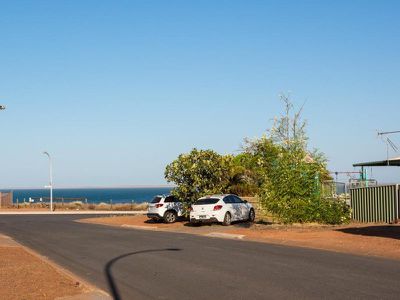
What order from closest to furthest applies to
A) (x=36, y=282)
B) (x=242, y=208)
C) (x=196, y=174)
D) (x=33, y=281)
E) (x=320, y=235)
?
(x=36, y=282)
(x=33, y=281)
(x=320, y=235)
(x=242, y=208)
(x=196, y=174)

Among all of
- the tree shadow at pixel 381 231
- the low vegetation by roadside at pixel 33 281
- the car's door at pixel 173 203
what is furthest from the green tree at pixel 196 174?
the low vegetation by roadside at pixel 33 281

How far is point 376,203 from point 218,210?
310 inches

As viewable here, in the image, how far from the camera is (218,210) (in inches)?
1129

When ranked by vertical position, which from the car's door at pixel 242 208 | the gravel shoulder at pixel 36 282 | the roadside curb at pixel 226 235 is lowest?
the roadside curb at pixel 226 235

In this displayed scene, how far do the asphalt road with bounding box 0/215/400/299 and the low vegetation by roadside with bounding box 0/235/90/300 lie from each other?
672 mm

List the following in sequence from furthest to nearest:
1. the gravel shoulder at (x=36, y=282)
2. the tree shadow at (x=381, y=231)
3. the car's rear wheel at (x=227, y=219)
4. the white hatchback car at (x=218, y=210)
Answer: the car's rear wheel at (x=227, y=219)
the white hatchback car at (x=218, y=210)
the tree shadow at (x=381, y=231)
the gravel shoulder at (x=36, y=282)

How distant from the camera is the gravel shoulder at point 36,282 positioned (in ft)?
33.5

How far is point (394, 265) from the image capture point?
1396cm

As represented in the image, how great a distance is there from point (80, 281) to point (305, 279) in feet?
15.8

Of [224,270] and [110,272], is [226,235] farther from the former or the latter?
[110,272]

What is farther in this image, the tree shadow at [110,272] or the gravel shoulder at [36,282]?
the tree shadow at [110,272]

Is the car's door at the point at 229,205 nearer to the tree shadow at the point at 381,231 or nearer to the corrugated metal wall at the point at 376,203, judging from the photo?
the corrugated metal wall at the point at 376,203

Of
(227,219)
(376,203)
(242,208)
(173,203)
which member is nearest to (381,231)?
(376,203)

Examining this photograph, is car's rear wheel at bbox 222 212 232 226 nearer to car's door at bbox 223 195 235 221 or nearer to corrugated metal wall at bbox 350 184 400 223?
car's door at bbox 223 195 235 221
